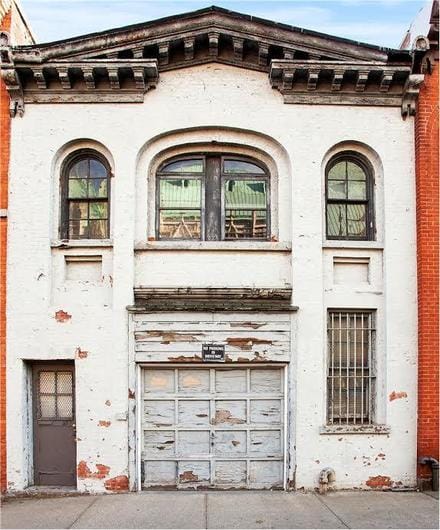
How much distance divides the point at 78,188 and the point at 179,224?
193 cm

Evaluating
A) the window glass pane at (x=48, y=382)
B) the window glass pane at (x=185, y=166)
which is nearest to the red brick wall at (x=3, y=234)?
the window glass pane at (x=48, y=382)

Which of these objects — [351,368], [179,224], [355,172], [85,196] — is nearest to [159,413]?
[179,224]

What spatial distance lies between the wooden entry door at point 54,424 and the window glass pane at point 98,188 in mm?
3054

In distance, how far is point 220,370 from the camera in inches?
442

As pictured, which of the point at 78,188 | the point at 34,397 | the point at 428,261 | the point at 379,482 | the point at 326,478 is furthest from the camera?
the point at 78,188

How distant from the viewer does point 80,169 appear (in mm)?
11625

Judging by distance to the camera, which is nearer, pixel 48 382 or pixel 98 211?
pixel 48 382

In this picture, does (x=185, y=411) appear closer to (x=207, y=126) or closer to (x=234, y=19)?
(x=207, y=126)

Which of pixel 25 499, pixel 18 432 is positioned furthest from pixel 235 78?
pixel 25 499

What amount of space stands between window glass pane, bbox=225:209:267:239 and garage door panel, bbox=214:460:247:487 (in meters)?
→ 3.96

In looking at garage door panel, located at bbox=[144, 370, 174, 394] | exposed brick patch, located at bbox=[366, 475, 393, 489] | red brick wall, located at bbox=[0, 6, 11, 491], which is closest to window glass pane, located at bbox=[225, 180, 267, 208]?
garage door panel, located at bbox=[144, 370, 174, 394]

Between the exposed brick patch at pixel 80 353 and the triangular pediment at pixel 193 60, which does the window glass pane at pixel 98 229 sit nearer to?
the exposed brick patch at pixel 80 353

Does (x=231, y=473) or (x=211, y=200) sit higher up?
(x=211, y=200)

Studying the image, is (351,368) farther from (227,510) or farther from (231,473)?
(227,510)
